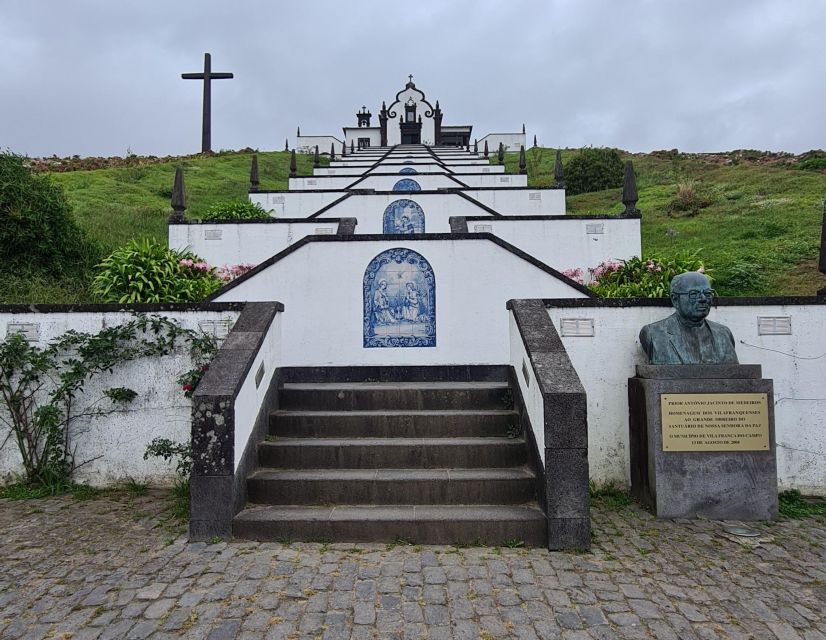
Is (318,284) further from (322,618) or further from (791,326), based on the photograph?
(791,326)

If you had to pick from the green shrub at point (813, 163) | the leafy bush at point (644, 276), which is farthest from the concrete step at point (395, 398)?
the green shrub at point (813, 163)

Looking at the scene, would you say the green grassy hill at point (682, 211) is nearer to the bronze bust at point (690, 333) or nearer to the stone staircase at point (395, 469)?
the stone staircase at point (395, 469)

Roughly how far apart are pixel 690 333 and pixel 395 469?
3154 millimetres

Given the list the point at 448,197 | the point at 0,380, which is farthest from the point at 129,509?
the point at 448,197

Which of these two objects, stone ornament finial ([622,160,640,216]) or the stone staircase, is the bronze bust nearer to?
the stone staircase

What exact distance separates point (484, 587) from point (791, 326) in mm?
4536

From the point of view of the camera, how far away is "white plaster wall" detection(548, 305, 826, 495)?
5773 millimetres

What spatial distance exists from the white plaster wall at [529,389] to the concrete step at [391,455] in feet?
1.36

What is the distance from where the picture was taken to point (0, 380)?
580 cm

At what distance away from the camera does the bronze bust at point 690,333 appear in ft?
17.4

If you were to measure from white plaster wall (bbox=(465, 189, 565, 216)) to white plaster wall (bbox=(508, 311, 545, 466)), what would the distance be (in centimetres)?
1063

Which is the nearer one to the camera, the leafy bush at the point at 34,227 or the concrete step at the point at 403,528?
the concrete step at the point at 403,528

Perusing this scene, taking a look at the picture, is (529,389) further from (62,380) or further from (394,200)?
(394,200)

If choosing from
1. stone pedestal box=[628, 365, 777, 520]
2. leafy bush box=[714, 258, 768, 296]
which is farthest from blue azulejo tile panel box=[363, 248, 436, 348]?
leafy bush box=[714, 258, 768, 296]
